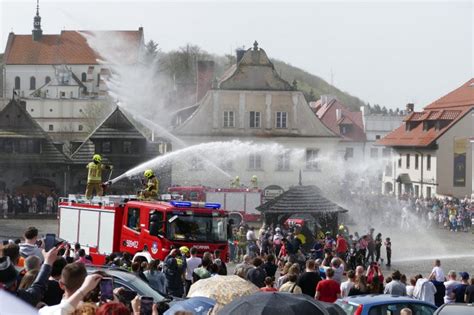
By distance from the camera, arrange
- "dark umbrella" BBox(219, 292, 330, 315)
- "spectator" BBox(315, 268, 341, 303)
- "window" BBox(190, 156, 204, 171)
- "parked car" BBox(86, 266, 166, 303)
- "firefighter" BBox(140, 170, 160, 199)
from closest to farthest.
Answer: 1. "dark umbrella" BBox(219, 292, 330, 315)
2. "parked car" BBox(86, 266, 166, 303)
3. "spectator" BBox(315, 268, 341, 303)
4. "firefighter" BBox(140, 170, 160, 199)
5. "window" BBox(190, 156, 204, 171)

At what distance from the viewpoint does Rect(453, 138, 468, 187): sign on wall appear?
74812 millimetres

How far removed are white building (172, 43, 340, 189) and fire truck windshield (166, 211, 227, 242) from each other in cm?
4721

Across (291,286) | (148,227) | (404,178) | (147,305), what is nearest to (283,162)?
(404,178)

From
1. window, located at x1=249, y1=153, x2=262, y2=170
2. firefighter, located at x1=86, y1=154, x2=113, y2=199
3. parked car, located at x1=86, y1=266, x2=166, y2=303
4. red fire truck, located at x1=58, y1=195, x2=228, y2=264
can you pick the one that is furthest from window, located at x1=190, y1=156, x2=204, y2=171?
parked car, located at x1=86, y1=266, x2=166, y2=303

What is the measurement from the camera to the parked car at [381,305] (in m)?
15.0

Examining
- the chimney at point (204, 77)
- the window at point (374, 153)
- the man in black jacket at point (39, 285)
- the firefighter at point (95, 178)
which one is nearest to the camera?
the man in black jacket at point (39, 285)

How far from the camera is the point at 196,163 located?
71500 millimetres

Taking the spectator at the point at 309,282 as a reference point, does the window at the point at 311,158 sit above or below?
above

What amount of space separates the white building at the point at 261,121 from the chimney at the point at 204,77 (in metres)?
17.9

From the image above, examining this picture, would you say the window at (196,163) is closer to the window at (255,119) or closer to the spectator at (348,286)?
the window at (255,119)

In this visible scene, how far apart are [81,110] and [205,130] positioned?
39825 millimetres

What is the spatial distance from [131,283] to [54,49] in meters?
124

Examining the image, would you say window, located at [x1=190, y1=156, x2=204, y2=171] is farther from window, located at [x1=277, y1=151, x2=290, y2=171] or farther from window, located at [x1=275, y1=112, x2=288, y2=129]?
window, located at [x1=275, y1=112, x2=288, y2=129]

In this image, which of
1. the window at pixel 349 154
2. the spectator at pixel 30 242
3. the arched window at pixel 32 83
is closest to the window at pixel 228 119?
the window at pixel 349 154
